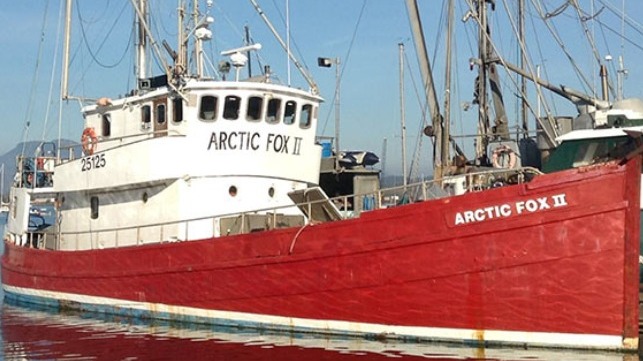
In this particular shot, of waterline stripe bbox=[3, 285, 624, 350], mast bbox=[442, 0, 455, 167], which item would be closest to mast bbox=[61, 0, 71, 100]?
waterline stripe bbox=[3, 285, 624, 350]

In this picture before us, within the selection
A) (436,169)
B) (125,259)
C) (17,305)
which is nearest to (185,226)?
(125,259)

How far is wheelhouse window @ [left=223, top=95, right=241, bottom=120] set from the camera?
17.0 m

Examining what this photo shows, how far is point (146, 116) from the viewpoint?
18188mm

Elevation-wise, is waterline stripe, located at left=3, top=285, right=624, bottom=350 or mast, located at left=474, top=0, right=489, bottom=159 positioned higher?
mast, located at left=474, top=0, right=489, bottom=159

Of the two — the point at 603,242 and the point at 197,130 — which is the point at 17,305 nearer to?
the point at 197,130

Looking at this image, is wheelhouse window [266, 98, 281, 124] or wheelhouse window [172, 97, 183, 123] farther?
wheelhouse window [266, 98, 281, 124]

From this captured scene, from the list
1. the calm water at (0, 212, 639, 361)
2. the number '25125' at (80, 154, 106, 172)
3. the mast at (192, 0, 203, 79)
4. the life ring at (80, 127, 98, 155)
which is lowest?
the calm water at (0, 212, 639, 361)

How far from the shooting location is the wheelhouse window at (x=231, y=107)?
17.0m

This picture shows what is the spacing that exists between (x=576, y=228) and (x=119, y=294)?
983 cm

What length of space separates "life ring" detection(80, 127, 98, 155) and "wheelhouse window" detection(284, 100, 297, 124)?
15.6 ft

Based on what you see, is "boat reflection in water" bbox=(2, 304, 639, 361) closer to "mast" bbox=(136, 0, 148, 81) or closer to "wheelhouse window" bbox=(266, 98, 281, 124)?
"wheelhouse window" bbox=(266, 98, 281, 124)

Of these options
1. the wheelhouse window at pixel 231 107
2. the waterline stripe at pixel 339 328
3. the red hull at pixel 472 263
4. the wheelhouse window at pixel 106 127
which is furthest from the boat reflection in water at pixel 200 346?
the wheelhouse window at pixel 106 127

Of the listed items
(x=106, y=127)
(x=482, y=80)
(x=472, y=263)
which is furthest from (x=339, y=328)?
(x=482, y=80)

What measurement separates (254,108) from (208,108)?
3.15ft
